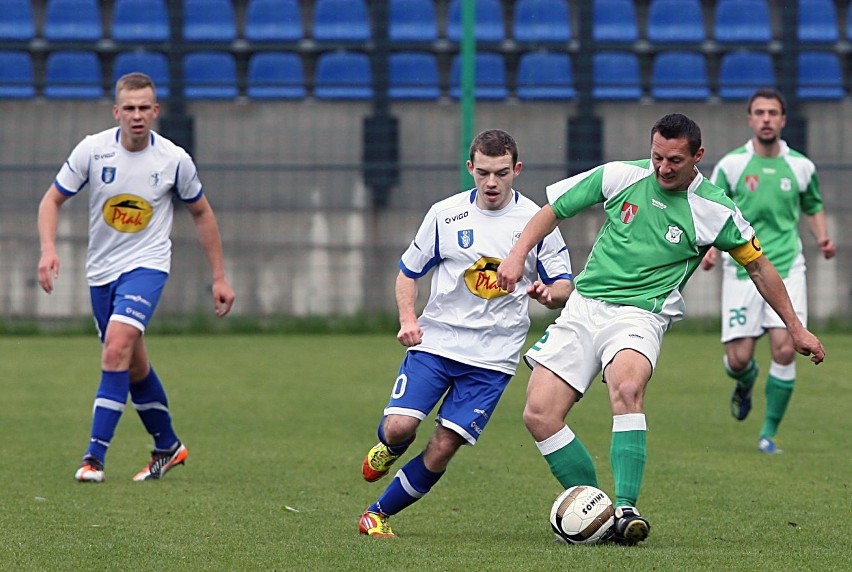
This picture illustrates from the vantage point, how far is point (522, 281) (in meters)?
5.77

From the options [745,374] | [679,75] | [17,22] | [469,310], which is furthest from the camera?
[17,22]

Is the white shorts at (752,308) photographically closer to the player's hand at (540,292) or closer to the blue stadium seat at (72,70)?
the player's hand at (540,292)

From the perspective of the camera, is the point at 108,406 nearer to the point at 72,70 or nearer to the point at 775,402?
the point at 775,402

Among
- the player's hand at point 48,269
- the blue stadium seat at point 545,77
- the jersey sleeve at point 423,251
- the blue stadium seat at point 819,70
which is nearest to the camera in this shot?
the jersey sleeve at point 423,251

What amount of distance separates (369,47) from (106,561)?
14387 mm

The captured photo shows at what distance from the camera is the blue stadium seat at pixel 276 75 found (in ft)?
60.4

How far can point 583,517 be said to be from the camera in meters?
5.12

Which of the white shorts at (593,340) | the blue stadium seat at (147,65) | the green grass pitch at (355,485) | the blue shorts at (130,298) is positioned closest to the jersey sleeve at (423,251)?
the white shorts at (593,340)

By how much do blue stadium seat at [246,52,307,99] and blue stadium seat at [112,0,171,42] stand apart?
1.27 m

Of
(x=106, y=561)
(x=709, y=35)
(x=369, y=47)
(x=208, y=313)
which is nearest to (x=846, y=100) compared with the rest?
(x=709, y=35)

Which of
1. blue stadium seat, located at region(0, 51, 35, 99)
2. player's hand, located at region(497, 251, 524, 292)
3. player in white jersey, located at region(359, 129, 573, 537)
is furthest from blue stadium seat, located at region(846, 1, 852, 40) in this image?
player's hand, located at region(497, 251, 524, 292)

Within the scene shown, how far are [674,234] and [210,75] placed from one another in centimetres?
1397

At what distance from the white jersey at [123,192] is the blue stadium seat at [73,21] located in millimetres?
12246

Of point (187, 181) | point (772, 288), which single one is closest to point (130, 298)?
point (187, 181)
